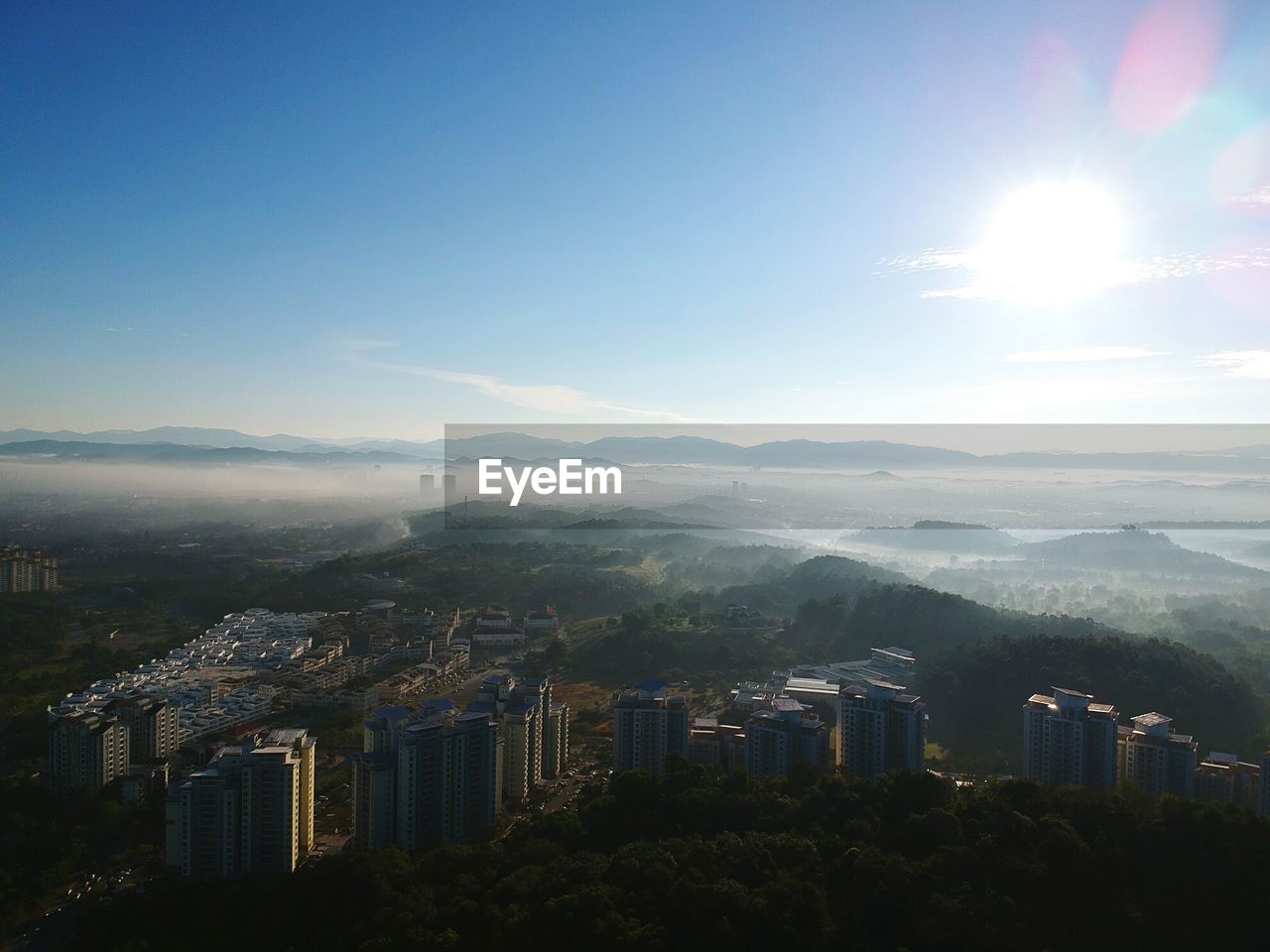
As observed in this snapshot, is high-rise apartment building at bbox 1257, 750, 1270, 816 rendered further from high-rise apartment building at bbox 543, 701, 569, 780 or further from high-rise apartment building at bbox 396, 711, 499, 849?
high-rise apartment building at bbox 396, 711, 499, 849

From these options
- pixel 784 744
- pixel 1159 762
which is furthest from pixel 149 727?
pixel 1159 762

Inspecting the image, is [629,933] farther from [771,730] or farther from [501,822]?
[771,730]

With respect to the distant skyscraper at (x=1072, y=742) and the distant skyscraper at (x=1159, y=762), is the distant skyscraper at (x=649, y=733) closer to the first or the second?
the distant skyscraper at (x=1072, y=742)

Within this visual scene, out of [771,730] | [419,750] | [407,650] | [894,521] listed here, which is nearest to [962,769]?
[771,730]

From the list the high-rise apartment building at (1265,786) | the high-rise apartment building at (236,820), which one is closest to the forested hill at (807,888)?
the high-rise apartment building at (236,820)

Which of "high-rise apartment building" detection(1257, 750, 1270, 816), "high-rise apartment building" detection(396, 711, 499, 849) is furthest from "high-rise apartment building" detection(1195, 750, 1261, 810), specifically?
"high-rise apartment building" detection(396, 711, 499, 849)

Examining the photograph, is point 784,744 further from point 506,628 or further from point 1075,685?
point 506,628
